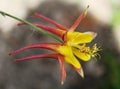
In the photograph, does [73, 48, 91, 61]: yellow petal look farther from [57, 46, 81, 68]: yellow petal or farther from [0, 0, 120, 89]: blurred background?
[0, 0, 120, 89]: blurred background

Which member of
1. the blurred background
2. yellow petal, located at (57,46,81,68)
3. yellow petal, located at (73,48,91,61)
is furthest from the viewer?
the blurred background

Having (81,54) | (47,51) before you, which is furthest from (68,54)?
(47,51)

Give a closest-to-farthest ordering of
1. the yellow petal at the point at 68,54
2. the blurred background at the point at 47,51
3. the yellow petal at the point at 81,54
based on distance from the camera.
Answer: the yellow petal at the point at 68,54
the yellow petal at the point at 81,54
the blurred background at the point at 47,51

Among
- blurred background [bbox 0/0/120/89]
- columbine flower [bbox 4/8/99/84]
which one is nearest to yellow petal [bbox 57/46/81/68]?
columbine flower [bbox 4/8/99/84]

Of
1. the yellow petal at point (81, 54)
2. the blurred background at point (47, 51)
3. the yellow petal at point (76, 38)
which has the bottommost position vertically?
the yellow petal at point (81, 54)

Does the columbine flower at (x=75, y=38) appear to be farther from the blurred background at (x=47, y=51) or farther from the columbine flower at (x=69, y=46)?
the blurred background at (x=47, y=51)

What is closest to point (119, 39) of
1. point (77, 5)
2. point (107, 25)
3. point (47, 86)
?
point (107, 25)

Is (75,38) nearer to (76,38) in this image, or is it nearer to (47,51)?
(76,38)

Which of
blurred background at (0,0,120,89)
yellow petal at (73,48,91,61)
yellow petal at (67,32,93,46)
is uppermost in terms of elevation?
blurred background at (0,0,120,89)

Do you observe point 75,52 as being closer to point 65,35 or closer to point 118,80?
point 65,35

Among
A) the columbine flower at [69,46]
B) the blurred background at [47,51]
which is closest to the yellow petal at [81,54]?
the columbine flower at [69,46]
